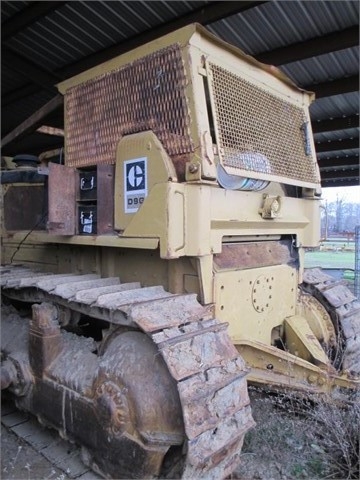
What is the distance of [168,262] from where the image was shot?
2.75m

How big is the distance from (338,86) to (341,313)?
4.84m

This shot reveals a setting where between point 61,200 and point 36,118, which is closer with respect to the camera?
point 61,200

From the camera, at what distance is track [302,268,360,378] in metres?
3.72

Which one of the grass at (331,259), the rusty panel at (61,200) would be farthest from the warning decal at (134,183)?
the grass at (331,259)

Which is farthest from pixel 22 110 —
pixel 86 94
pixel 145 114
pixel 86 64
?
pixel 145 114

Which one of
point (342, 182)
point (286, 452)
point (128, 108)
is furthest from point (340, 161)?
point (286, 452)

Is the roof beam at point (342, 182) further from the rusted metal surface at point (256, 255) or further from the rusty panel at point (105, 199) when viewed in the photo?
the rusty panel at point (105, 199)

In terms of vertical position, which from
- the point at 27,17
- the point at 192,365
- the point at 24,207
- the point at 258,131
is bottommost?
the point at 192,365

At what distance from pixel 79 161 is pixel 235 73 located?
1.37 m

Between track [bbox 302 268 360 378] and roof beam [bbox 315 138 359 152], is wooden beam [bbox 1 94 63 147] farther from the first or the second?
roof beam [bbox 315 138 359 152]

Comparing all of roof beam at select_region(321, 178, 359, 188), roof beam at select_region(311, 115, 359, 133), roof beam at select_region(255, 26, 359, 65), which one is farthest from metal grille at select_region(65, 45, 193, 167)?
roof beam at select_region(321, 178, 359, 188)

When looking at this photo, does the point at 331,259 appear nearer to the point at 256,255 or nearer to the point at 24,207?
the point at 256,255

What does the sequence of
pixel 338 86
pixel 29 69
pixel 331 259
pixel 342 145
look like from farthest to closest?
pixel 331 259, pixel 342 145, pixel 29 69, pixel 338 86

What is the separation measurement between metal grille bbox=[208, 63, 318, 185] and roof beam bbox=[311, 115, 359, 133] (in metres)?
6.04
